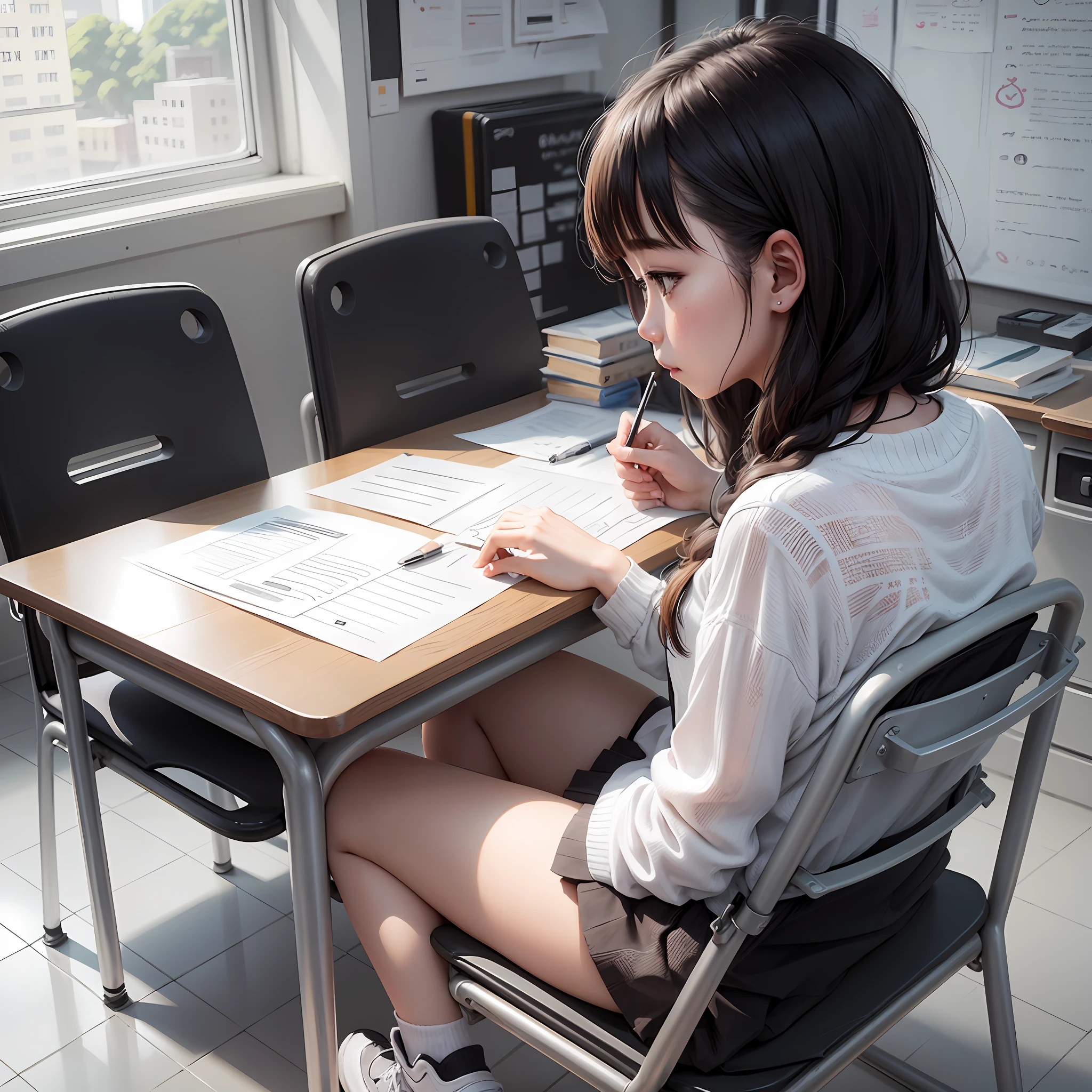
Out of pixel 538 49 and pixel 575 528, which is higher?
pixel 538 49

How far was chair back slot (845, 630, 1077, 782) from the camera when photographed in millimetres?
877

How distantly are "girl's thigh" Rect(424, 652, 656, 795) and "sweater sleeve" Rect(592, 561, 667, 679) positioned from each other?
0.43 feet

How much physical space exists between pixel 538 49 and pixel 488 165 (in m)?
0.49

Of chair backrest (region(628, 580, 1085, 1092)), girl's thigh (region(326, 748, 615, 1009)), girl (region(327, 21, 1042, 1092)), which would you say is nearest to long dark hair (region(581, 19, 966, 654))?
girl (region(327, 21, 1042, 1092))

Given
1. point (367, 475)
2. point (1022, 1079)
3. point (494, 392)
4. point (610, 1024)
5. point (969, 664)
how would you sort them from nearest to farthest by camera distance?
point (969, 664) < point (610, 1024) < point (1022, 1079) < point (367, 475) < point (494, 392)

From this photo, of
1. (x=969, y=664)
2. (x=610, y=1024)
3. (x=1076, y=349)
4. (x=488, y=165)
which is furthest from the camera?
(x=488, y=165)

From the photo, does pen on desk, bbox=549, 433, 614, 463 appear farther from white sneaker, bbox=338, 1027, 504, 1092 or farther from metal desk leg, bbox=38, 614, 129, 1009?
white sneaker, bbox=338, 1027, 504, 1092

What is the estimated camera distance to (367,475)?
170 cm

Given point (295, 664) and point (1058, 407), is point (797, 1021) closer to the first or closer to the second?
point (295, 664)

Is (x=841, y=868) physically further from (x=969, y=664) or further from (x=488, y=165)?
(x=488, y=165)

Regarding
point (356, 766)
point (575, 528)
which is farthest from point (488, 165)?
point (356, 766)

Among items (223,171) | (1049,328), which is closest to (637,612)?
(1049,328)

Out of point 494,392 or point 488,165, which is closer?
point 494,392

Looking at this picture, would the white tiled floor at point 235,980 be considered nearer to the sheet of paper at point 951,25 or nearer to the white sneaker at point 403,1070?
the white sneaker at point 403,1070
